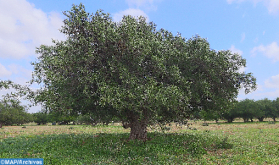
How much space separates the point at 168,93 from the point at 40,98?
11.0m

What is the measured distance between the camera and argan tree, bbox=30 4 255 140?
16.2m

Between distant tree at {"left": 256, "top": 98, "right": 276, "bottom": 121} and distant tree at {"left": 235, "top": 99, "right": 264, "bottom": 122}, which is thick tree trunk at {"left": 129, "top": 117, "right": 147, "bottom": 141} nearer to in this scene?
distant tree at {"left": 235, "top": 99, "right": 264, "bottom": 122}

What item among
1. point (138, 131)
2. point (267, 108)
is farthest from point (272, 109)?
point (138, 131)

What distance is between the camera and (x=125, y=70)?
53.3ft

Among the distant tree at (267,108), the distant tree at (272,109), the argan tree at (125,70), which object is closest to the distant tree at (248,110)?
the distant tree at (267,108)

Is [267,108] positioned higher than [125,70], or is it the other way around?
[125,70]

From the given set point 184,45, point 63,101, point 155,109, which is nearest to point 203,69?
point 184,45

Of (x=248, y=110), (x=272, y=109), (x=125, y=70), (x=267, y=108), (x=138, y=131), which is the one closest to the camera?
(x=125, y=70)

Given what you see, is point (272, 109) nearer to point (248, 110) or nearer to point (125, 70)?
point (248, 110)

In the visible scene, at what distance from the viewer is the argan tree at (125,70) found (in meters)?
16.2

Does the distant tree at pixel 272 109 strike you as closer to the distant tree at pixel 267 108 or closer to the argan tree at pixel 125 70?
the distant tree at pixel 267 108

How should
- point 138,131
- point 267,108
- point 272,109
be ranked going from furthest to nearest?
1. point 267,108
2. point 272,109
3. point 138,131

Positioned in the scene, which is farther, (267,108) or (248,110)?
(267,108)

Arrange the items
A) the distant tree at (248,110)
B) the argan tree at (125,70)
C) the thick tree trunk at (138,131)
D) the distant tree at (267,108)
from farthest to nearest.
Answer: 1. the distant tree at (267,108)
2. the distant tree at (248,110)
3. the thick tree trunk at (138,131)
4. the argan tree at (125,70)
